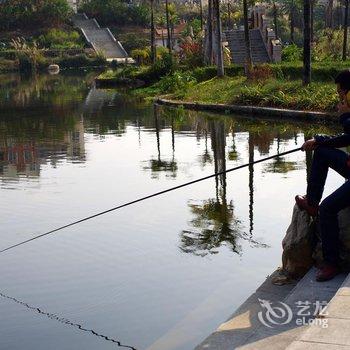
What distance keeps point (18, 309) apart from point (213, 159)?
9.01 metres

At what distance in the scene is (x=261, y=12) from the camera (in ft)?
140

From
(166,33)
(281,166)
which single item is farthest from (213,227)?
(166,33)

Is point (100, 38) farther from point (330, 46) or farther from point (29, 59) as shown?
point (330, 46)

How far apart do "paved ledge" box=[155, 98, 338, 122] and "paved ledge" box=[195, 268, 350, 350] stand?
598 inches

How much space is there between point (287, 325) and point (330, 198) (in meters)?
1.17

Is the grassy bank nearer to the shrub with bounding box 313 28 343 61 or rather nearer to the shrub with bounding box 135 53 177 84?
the shrub with bounding box 135 53 177 84

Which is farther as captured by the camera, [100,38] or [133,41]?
[100,38]

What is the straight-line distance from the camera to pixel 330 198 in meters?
6.50

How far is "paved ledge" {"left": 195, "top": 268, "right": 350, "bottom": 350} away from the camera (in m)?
5.04

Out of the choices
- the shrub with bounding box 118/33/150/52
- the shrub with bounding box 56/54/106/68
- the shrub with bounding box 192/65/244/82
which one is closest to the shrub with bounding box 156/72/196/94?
the shrub with bounding box 192/65/244/82

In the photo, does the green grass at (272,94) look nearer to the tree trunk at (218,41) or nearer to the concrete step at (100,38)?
the tree trunk at (218,41)

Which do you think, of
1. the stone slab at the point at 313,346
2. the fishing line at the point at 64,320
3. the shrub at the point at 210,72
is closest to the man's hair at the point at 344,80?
the stone slab at the point at 313,346

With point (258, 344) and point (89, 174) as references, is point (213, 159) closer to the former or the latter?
point (89, 174)

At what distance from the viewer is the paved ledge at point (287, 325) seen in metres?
5.04
